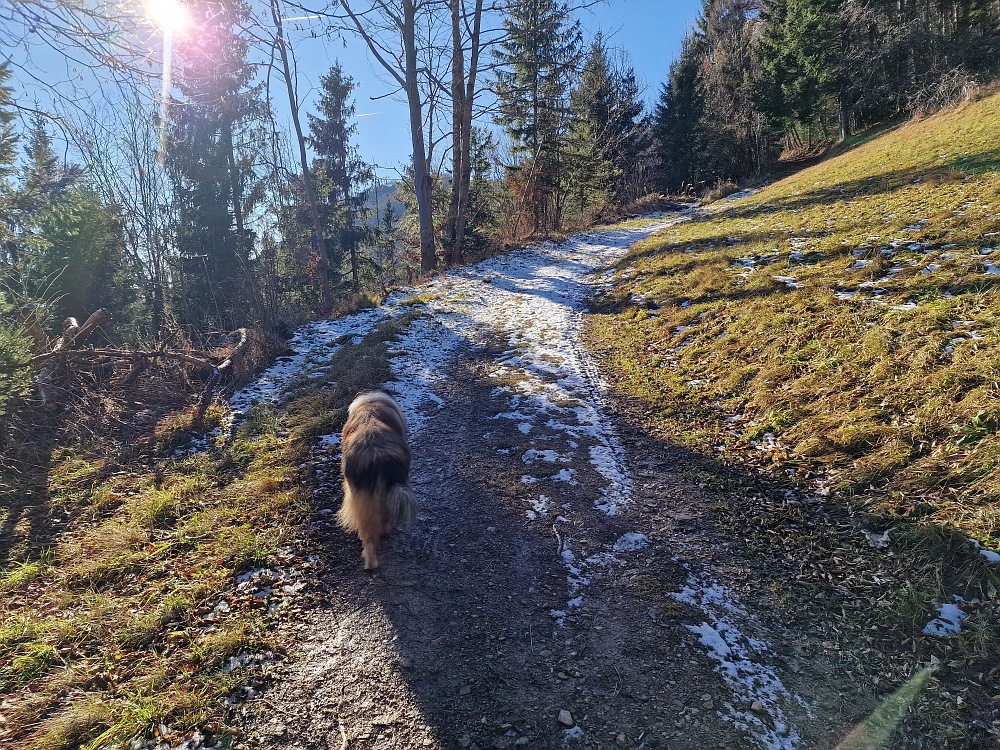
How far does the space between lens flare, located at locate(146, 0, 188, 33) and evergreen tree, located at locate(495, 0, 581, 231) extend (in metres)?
14.6

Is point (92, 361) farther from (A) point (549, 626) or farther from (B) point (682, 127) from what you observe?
(B) point (682, 127)

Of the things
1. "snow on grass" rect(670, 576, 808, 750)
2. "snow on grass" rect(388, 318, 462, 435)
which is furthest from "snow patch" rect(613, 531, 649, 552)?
"snow on grass" rect(388, 318, 462, 435)

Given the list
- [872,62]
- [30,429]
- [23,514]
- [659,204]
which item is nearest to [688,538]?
[23,514]

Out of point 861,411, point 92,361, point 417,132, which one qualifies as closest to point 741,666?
point 861,411

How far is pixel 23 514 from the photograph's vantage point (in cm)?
409

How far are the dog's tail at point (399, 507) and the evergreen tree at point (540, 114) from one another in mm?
16796

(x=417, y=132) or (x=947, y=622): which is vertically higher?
(x=417, y=132)

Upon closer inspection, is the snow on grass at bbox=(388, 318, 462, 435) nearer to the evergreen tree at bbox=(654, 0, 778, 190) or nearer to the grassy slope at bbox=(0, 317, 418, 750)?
the grassy slope at bbox=(0, 317, 418, 750)

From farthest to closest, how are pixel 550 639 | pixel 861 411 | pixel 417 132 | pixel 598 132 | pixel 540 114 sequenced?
1. pixel 598 132
2. pixel 540 114
3. pixel 417 132
4. pixel 861 411
5. pixel 550 639

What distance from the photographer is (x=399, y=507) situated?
3.50 meters

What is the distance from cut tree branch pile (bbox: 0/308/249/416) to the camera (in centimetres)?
551

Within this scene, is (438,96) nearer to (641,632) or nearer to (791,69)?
(641,632)

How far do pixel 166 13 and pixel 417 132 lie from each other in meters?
11.6

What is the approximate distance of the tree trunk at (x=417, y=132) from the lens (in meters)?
13.6
